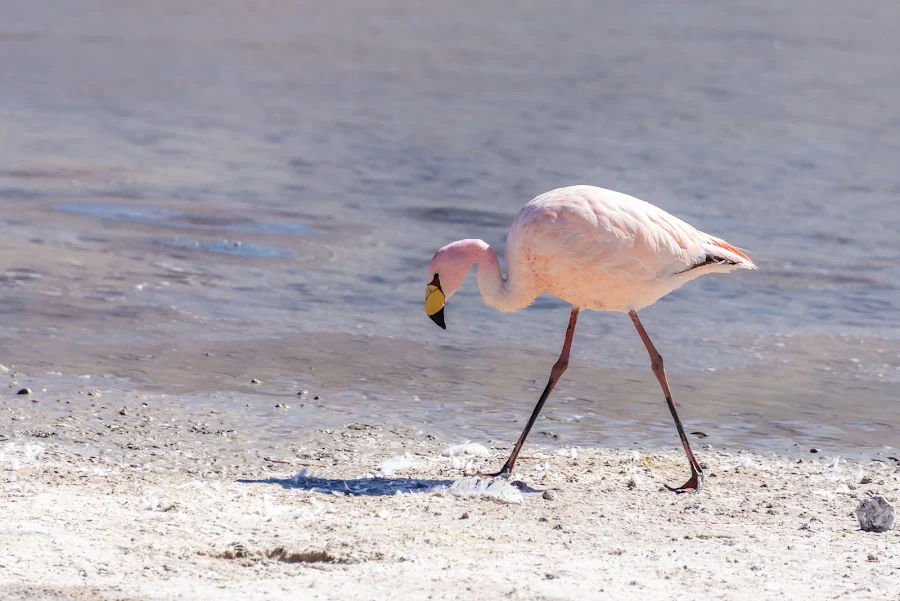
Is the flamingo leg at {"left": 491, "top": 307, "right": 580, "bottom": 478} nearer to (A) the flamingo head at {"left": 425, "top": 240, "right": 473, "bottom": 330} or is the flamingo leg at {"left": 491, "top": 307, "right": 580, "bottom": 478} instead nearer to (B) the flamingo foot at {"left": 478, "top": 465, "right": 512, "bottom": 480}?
(B) the flamingo foot at {"left": 478, "top": 465, "right": 512, "bottom": 480}

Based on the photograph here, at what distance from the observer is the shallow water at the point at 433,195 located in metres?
7.86

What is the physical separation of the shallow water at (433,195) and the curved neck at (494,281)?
975 mm

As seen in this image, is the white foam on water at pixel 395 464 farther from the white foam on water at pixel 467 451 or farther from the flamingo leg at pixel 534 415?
the flamingo leg at pixel 534 415

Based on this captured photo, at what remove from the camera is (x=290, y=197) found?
12.6 m

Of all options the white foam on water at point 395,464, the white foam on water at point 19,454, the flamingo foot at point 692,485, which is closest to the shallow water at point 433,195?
the white foam on water at point 395,464

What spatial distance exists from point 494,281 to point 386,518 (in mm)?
1469

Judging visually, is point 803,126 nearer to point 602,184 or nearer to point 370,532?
point 602,184

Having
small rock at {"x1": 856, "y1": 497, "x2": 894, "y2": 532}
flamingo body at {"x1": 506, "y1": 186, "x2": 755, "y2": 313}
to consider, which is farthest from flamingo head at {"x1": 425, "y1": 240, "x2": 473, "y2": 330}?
small rock at {"x1": 856, "y1": 497, "x2": 894, "y2": 532}

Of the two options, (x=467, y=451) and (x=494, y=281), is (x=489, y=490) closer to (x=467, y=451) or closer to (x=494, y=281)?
(x=467, y=451)

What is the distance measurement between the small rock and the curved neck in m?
1.84

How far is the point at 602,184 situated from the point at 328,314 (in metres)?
4.78

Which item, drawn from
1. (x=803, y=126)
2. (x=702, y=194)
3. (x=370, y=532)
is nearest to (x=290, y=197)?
(x=702, y=194)

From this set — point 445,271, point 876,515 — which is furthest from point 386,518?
point 876,515

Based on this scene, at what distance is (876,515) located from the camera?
5.49m
